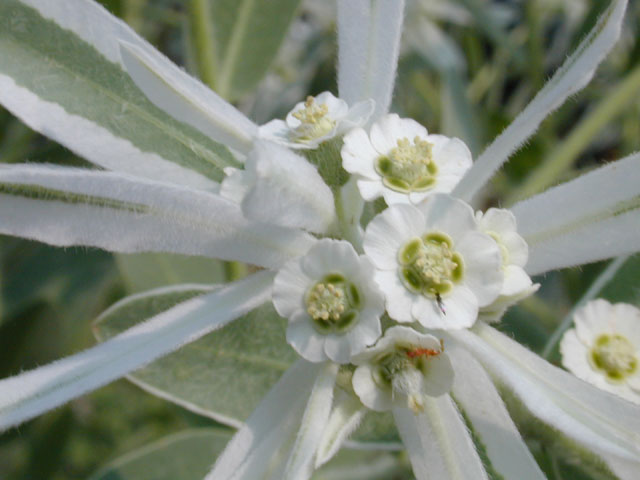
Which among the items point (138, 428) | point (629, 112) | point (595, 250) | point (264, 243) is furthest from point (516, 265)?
point (138, 428)

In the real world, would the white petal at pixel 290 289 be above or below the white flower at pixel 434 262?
below

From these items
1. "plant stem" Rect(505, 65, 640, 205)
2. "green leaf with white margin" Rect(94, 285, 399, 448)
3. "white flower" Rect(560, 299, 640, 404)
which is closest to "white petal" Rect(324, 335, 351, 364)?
"green leaf with white margin" Rect(94, 285, 399, 448)

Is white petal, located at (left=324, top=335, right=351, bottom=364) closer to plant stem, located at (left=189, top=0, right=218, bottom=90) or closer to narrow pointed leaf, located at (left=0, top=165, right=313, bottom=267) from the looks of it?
narrow pointed leaf, located at (left=0, top=165, right=313, bottom=267)

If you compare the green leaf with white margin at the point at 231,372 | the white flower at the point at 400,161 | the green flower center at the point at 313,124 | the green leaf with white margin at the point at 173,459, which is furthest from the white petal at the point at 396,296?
the green leaf with white margin at the point at 173,459

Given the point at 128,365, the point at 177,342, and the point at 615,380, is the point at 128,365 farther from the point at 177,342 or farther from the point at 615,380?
the point at 615,380

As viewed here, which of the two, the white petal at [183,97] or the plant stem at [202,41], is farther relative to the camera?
the plant stem at [202,41]

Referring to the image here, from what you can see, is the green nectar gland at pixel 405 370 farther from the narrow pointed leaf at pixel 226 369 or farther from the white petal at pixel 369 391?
the narrow pointed leaf at pixel 226 369

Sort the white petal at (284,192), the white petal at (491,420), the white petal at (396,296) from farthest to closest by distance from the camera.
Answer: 1. the white petal at (491,420)
2. the white petal at (396,296)
3. the white petal at (284,192)
